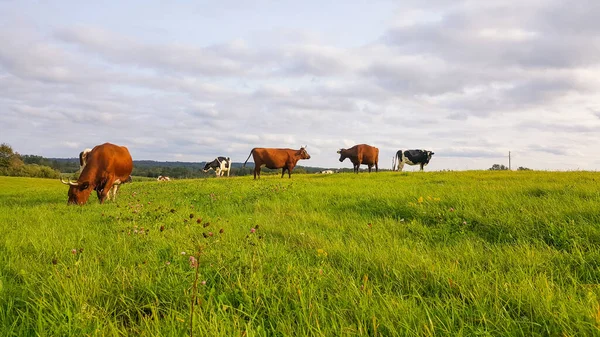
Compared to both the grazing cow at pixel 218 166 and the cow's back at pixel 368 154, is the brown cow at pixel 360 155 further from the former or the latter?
the grazing cow at pixel 218 166

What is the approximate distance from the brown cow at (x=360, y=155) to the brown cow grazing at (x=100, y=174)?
65.5 feet

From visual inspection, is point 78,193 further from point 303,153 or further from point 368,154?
point 368,154

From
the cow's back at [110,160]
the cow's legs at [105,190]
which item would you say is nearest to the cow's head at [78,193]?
the cow's legs at [105,190]

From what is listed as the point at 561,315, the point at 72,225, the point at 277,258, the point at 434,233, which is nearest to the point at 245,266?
the point at 277,258

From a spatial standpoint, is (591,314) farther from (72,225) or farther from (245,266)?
(72,225)

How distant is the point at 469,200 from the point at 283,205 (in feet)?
13.6

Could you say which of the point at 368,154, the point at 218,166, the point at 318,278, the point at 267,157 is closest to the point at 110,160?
the point at 318,278

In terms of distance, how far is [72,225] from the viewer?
6.11 metres

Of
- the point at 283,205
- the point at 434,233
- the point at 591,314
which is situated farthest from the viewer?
the point at 283,205

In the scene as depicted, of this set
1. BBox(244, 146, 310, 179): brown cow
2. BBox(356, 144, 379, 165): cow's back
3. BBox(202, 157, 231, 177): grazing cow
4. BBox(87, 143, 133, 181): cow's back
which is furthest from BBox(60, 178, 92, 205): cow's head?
BBox(202, 157, 231, 177): grazing cow

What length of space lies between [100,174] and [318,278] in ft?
34.2

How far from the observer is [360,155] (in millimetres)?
29406

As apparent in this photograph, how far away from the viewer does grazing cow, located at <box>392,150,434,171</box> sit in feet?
108

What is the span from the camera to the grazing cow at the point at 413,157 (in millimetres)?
32844
